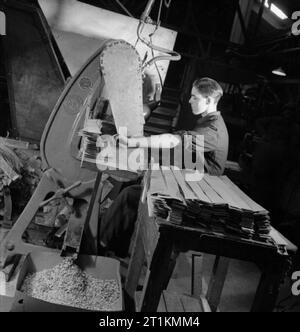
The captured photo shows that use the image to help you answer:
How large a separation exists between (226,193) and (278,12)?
4.70 metres

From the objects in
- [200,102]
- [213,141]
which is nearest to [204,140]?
[213,141]

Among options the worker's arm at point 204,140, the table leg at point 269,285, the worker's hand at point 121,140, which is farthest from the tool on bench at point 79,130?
the table leg at point 269,285

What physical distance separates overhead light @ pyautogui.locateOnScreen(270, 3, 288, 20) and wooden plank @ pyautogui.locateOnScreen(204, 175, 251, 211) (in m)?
4.15

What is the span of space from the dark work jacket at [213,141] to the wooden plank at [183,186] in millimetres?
451

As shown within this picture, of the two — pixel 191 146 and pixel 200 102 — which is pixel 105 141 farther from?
pixel 200 102

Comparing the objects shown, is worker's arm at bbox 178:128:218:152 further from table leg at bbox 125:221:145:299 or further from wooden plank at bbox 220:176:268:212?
table leg at bbox 125:221:145:299

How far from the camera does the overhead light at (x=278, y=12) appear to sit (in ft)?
18.0

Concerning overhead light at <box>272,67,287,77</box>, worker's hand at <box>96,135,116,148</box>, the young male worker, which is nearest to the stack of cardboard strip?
worker's hand at <box>96,135,116,148</box>

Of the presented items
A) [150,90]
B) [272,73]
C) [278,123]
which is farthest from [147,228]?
[272,73]

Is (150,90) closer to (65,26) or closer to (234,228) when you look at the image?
(65,26)

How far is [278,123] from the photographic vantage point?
5.95m

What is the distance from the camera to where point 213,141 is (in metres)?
3.05

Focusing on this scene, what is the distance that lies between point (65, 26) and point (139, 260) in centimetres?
362

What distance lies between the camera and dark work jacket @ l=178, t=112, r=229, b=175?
305 cm
